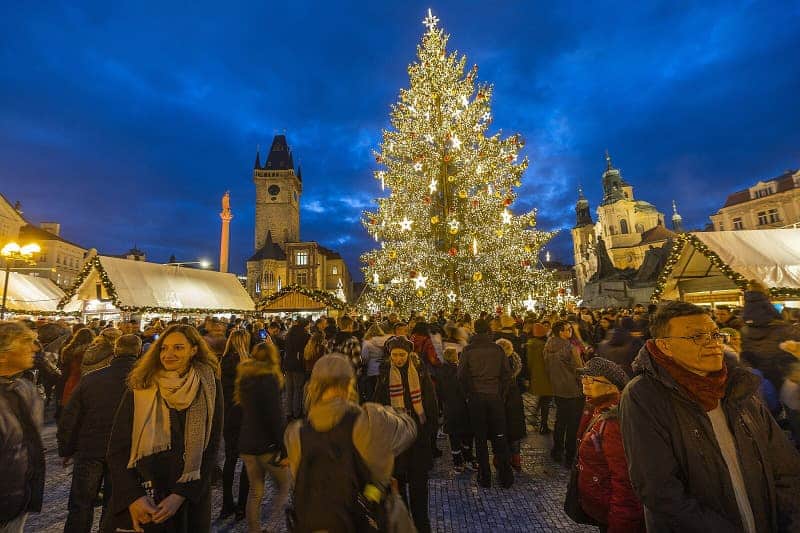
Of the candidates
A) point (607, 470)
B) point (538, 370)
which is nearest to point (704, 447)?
point (607, 470)

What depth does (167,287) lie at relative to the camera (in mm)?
18594

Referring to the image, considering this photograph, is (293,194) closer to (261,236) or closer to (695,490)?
(261,236)

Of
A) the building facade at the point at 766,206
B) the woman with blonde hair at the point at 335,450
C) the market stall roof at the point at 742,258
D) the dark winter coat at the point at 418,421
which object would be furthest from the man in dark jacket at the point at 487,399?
the building facade at the point at 766,206

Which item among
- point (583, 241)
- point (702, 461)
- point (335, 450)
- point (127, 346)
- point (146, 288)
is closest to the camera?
point (702, 461)

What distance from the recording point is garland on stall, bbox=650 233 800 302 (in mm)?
10383

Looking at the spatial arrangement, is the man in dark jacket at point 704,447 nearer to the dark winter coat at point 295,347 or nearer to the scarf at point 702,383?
the scarf at point 702,383

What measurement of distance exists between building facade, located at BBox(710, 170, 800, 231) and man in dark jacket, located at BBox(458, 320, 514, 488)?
51.4m

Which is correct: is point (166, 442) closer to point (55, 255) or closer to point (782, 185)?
point (782, 185)

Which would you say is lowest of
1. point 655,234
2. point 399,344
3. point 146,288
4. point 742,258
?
point 399,344

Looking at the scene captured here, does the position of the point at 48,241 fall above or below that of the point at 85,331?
above

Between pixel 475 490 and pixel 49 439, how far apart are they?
821cm

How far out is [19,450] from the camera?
2.54 metres

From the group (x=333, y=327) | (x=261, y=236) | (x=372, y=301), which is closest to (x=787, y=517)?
(x=333, y=327)

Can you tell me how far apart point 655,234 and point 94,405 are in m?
76.9
